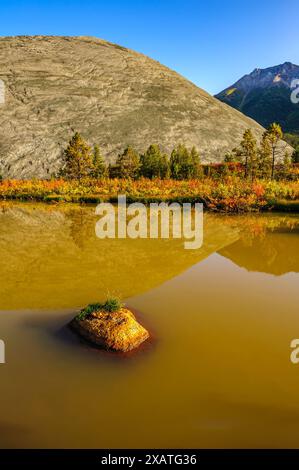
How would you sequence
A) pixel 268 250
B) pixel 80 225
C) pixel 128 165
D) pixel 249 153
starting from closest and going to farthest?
pixel 268 250, pixel 80 225, pixel 249 153, pixel 128 165

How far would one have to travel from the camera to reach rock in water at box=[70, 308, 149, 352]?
18.2ft

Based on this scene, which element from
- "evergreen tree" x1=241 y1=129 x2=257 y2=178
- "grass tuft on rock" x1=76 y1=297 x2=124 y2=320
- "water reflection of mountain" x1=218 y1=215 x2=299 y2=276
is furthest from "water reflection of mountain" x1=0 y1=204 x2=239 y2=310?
"evergreen tree" x1=241 y1=129 x2=257 y2=178

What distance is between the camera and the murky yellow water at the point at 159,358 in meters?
3.95

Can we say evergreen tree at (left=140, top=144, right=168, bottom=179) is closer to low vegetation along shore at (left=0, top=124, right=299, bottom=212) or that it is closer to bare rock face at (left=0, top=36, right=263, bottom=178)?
low vegetation along shore at (left=0, top=124, right=299, bottom=212)

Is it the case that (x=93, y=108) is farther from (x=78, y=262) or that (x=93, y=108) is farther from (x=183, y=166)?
(x=78, y=262)

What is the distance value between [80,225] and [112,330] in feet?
40.6

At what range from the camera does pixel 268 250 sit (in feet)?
41.5

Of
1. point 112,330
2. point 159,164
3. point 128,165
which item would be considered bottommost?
point 112,330

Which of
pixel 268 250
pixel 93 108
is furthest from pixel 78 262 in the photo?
pixel 93 108

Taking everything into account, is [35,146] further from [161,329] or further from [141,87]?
[161,329]

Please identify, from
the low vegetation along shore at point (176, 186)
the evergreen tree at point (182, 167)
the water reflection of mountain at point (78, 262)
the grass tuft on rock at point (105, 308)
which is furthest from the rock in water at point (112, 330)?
the evergreen tree at point (182, 167)

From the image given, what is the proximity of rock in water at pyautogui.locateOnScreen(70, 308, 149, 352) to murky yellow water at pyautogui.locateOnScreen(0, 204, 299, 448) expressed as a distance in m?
0.18

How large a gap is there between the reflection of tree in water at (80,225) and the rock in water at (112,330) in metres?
6.83

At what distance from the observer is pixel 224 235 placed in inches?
603
